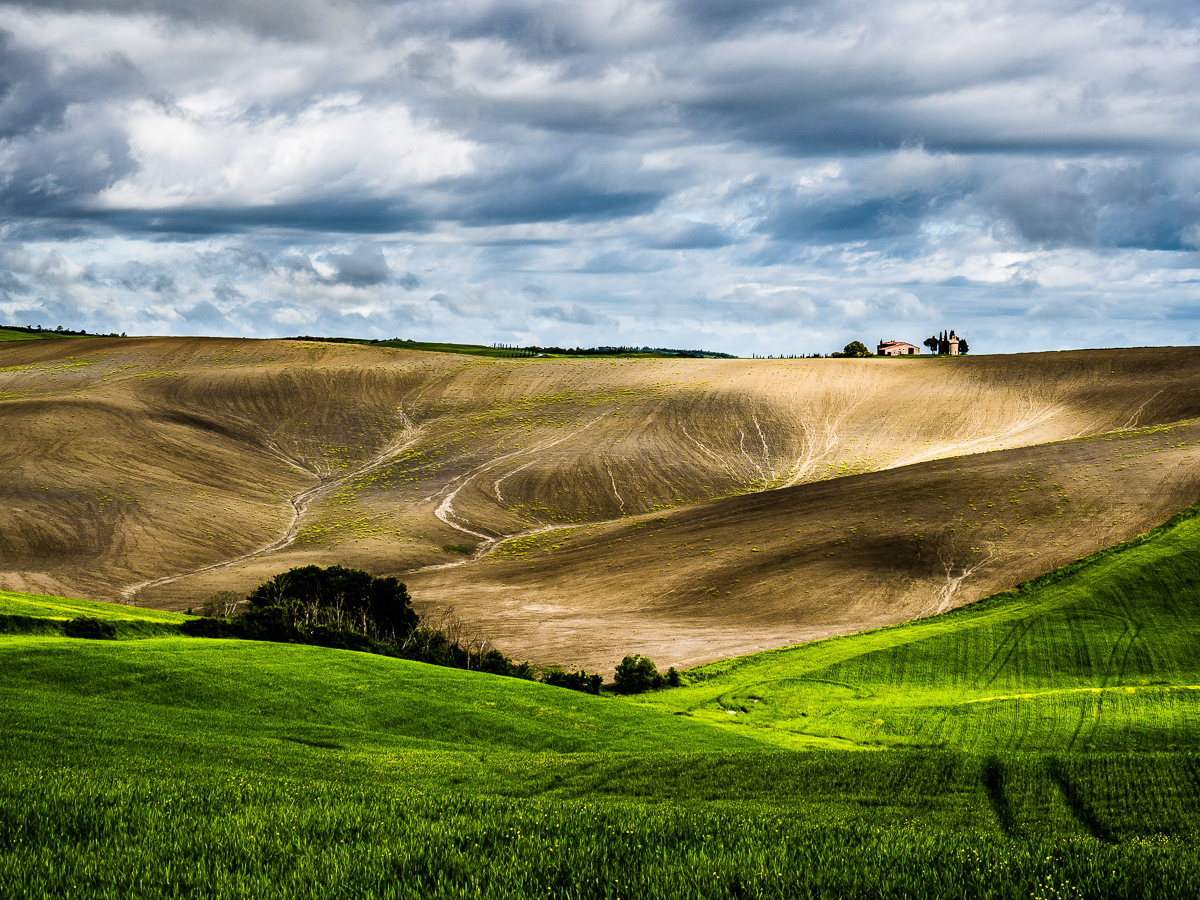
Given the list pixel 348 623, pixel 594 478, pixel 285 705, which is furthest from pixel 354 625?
pixel 594 478

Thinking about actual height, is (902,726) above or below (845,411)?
below

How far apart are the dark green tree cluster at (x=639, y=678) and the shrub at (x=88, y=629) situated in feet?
67.6

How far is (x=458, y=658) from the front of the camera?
41.2 meters

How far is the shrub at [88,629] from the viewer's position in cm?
3222

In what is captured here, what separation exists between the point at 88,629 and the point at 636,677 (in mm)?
Result: 21896

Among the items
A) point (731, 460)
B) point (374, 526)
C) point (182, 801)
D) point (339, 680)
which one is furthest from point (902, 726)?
point (731, 460)

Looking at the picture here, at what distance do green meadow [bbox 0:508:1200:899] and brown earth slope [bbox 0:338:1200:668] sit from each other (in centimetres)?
1537

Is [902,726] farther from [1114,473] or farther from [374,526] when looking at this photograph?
[374,526]

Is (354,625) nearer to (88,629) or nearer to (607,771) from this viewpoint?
(88,629)

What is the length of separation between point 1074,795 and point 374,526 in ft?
238

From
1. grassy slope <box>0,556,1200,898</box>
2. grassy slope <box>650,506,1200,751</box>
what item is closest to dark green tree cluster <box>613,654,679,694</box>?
grassy slope <box>650,506,1200,751</box>

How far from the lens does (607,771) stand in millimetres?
18172

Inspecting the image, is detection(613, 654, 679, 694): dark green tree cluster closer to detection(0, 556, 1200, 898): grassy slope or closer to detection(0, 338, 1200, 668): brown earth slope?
detection(0, 556, 1200, 898): grassy slope

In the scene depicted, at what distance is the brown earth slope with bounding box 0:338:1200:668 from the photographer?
207ft
